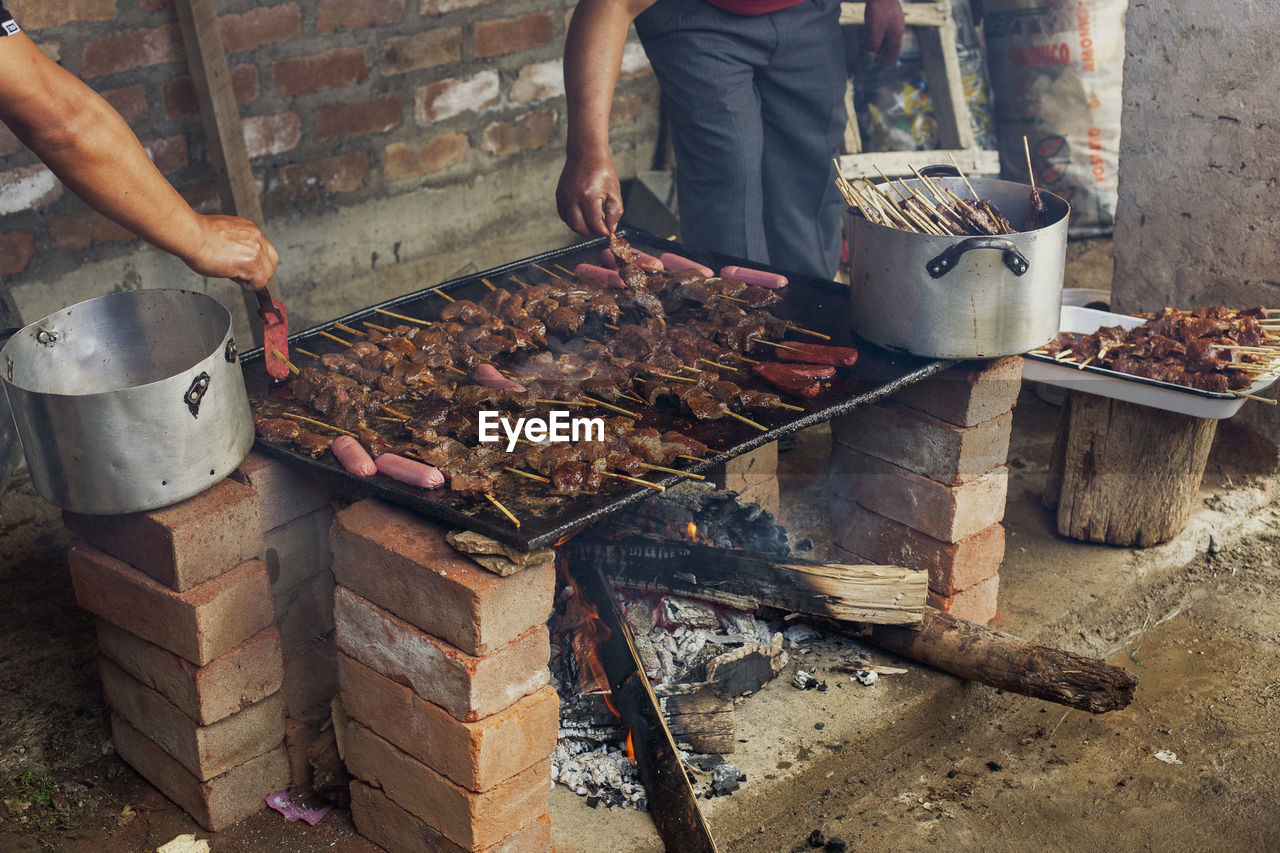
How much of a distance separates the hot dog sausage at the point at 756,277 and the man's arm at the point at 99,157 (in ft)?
6.26

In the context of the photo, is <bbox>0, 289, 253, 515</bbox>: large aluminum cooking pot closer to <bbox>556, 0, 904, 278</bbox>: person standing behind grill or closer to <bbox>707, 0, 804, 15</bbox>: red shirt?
<bbox>556, 0, 904, 278</bbox>: person standing behind grill

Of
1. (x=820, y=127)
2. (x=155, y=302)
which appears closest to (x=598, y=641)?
(x=155, y=302)

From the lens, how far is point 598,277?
4.64 metres

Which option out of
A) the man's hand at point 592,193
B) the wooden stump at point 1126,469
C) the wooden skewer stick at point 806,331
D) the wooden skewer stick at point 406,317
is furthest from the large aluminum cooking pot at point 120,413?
the wooden stump at point 1126,469

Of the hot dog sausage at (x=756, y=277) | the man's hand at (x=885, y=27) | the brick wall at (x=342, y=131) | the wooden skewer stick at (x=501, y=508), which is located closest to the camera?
the wooden skewer stick at (x=501, y=508)

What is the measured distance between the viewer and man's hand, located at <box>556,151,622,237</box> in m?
4.63

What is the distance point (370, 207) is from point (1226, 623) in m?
4.81

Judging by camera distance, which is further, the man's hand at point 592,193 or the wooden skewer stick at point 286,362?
the man's hand at point 592,193

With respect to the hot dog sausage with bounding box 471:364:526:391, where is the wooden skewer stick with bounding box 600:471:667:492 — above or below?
below

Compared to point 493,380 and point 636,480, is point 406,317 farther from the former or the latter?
point 636,480

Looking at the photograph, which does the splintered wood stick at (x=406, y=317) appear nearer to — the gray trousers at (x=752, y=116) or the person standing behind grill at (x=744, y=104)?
the person standing behind grill at (x=744, y=104)

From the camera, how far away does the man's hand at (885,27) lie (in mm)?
6492

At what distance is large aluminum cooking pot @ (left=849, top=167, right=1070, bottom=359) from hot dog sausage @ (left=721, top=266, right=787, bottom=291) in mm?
635

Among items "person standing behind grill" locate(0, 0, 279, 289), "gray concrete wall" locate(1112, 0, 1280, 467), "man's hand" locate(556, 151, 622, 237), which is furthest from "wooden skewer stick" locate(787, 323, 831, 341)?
"gray concrete wall" locate(1112, 0, 1280, 467)
